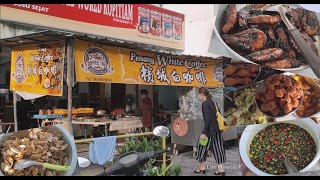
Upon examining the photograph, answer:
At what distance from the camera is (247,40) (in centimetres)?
514

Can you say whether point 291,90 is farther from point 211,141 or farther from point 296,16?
point 211,141

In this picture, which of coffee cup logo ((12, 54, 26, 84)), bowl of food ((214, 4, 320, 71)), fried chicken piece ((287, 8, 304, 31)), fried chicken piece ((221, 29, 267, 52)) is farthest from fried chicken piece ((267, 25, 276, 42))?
coffee cup logo ((12, 54, 26, 84))

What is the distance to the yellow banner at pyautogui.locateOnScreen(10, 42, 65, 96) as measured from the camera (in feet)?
15.2

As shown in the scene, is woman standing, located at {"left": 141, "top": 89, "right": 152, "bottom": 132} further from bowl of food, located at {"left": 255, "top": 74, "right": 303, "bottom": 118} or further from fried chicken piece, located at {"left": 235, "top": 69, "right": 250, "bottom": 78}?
bowl of food, located at {"left": 255, "top": 74, "right": 303, "bottom": 118}

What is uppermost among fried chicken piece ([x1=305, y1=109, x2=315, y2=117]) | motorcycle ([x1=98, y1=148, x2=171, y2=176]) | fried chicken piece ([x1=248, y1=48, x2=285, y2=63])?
fried chicken piece ([x1=248, y1=48, x2=285, y2=63])

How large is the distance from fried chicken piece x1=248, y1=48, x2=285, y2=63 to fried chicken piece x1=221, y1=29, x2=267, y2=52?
0.08 metres

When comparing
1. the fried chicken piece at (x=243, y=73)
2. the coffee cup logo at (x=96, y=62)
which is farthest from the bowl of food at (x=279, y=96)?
the coffee cup logo at (x=96, y=62)

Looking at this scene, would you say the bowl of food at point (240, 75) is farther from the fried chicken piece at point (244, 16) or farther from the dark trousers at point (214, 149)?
the dark trousers at point (214, 149)

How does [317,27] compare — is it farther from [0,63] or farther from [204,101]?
[0,63]

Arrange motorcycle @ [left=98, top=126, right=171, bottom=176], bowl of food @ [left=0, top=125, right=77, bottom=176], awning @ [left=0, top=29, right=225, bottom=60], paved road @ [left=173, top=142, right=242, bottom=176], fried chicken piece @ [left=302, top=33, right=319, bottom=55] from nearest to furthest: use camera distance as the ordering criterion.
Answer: bowl of food @ [left=0, top=125, right=77, bottom=176] → awning @ [left=0, top=29, right=225, bottom=60] → motorcycle @ [left=98, top=126, right=171, bottom=176] → paved road @ [left=173, top=142, right=242, bottom=176] → fried chicken piece @ [left=302, top=33, right=319, bottom=55]

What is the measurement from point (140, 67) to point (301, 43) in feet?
8.28

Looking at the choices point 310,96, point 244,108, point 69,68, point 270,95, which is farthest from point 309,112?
point 69,68

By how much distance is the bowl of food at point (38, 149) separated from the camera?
13.0 ft
